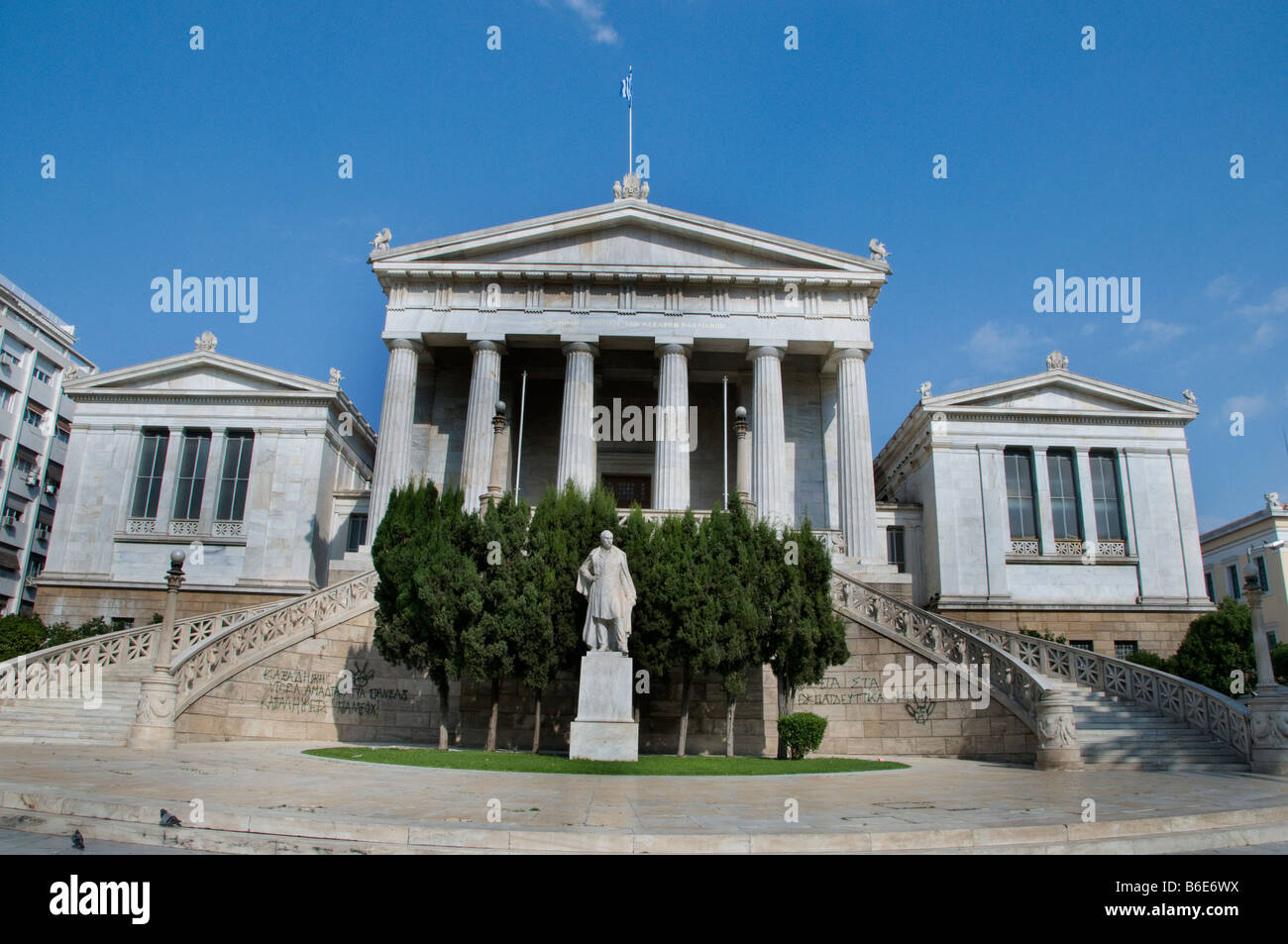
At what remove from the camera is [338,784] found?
36.5ft

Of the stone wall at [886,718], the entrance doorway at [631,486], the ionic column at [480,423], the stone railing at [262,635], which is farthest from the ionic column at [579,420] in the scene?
the stone wall at [886,718]

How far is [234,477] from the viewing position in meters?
38.7

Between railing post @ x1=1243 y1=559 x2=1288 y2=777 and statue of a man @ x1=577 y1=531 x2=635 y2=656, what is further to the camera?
statue of a man @ x1=577 y1=531 x2=635 y2=656

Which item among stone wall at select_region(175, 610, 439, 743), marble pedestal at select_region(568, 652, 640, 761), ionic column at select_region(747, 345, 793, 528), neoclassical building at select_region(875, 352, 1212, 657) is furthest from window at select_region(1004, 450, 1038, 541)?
stone wall at select_region(175, 610, 439, 743)

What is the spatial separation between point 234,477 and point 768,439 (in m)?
23.1

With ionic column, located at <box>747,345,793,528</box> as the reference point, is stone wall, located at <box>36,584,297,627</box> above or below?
below

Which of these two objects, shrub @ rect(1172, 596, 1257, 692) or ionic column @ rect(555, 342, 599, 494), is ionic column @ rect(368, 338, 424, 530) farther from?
shrub @ rect(1172, 596, 1257, 692)

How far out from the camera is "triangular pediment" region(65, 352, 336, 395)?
128 ft

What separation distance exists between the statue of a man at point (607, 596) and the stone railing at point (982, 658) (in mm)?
8316

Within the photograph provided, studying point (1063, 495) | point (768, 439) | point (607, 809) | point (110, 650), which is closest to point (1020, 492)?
point (1063, 495)

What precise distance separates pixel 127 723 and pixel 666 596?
12.9 meters

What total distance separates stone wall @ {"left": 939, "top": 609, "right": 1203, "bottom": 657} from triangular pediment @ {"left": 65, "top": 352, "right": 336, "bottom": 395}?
97.7ft

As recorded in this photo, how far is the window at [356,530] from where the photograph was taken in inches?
1567
